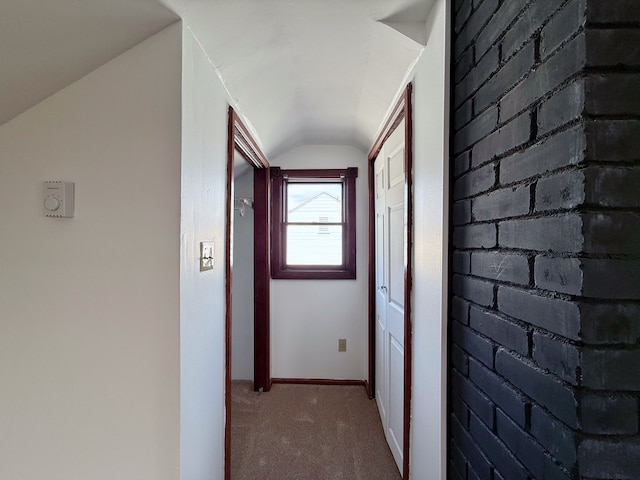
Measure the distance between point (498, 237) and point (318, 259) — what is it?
2.20 m

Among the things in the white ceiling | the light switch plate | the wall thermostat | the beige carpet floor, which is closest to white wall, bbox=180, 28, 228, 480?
the light switch plate

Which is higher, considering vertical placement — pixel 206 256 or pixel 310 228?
pixel 310 228

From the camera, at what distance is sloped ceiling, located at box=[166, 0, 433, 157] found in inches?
46.4

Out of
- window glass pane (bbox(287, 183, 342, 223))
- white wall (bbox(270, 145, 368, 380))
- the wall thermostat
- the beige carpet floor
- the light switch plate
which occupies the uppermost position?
window glass pane (bbox(287, 183, 342, 223))

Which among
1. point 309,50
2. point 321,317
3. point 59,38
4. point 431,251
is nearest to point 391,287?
point 431,251

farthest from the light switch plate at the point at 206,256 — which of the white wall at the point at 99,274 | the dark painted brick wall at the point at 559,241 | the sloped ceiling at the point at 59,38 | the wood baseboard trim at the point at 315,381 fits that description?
the wood baseboard trim at the point at 315,381

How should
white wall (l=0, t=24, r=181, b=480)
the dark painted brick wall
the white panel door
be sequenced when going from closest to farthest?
1. the dark painted brick wall
2. white wall (l=0, t=24, r=181, b=480)
3. the white panel door

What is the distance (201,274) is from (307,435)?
4.89 ft

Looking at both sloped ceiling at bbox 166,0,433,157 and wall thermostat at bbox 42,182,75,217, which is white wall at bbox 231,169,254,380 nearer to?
sloped ceiling at bbox 166,0,433,157

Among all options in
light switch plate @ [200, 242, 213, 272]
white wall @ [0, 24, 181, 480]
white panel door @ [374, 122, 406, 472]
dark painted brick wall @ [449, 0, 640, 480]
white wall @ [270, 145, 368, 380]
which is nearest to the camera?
dark painted brick wall @ [449, 0, 640, 480]

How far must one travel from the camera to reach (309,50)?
1.46m

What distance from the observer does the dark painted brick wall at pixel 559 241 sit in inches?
22.7

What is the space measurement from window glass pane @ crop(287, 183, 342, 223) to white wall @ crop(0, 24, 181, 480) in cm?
189

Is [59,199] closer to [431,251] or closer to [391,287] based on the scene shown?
[431,251]
